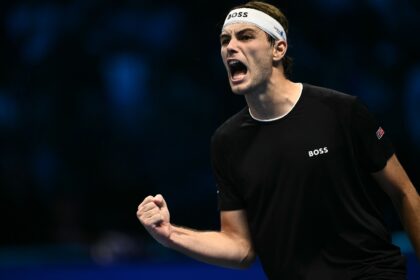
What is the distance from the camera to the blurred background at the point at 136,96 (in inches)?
254

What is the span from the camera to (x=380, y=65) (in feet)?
21.2

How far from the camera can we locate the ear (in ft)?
11.1

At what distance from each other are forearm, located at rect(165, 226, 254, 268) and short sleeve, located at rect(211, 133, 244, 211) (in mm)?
129

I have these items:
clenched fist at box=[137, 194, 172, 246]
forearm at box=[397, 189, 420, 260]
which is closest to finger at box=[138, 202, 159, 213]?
clenched fist at box=[137, 194, 172, 246]

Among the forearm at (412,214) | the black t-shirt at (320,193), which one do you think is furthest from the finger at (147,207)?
the forearm at (412,214)

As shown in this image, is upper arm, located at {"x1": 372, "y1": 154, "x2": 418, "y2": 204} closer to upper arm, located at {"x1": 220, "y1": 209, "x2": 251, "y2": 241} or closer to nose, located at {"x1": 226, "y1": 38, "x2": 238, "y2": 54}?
upper arm, located at {"x1": 220, "y1": 209, "x2": 251, "y2": 241}

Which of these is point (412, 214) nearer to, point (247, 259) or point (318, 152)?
point (318, 152)

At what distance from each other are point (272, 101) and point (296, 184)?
1.13 feet

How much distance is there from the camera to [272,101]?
10.7 feet

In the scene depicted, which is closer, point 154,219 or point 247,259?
point 154,219

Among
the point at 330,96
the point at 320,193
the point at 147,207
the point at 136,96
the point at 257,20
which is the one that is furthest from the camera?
the point at 136,96

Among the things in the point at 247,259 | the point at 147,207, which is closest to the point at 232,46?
the point at 147,207

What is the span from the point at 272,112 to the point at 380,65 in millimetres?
3419

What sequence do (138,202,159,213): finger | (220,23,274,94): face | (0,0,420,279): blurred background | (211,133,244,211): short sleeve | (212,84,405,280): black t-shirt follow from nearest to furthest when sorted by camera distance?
(138,202,159,213): finger < (212,84,405,280): black t-shirt < (220,23,274,94): face < (211,133,244,211): short sleeve < (0,0,420,279): blurred background
